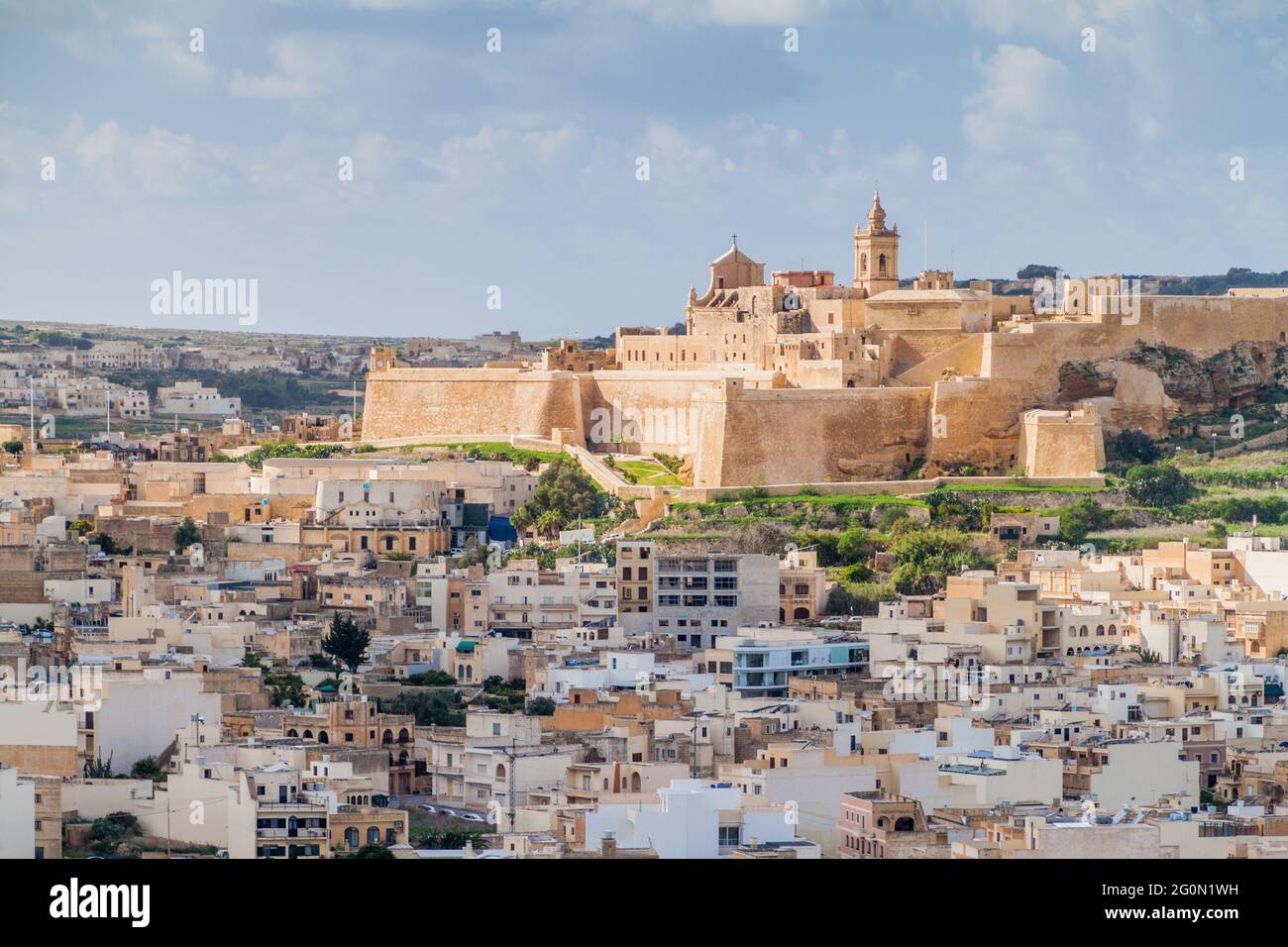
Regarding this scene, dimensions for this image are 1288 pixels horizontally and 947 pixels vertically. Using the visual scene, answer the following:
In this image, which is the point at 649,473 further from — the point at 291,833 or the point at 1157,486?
the point at 291,833

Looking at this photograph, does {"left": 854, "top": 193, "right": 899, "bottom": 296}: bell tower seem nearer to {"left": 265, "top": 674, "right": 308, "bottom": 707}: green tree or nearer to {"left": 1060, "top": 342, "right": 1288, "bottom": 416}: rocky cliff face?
{"left": 1060, "top": 342, "right": 1288, "bottom": 416}: rocky cliff face

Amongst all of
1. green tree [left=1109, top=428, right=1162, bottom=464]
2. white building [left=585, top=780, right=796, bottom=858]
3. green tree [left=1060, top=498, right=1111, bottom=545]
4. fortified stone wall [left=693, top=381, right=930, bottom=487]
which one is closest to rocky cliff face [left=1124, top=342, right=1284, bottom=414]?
green tree [left=1109, top=428, right=1162, bottom=464]

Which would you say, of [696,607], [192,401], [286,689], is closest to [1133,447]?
[696,607]

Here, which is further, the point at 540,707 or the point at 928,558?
the point at 928,558

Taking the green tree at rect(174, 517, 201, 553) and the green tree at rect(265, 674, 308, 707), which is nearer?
the green tree at rect(265, 674, 308, 707)

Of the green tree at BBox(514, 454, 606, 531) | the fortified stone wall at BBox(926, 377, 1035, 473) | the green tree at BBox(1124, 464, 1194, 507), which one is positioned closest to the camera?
the green tree at BBox(514, 454, 606, 531)
